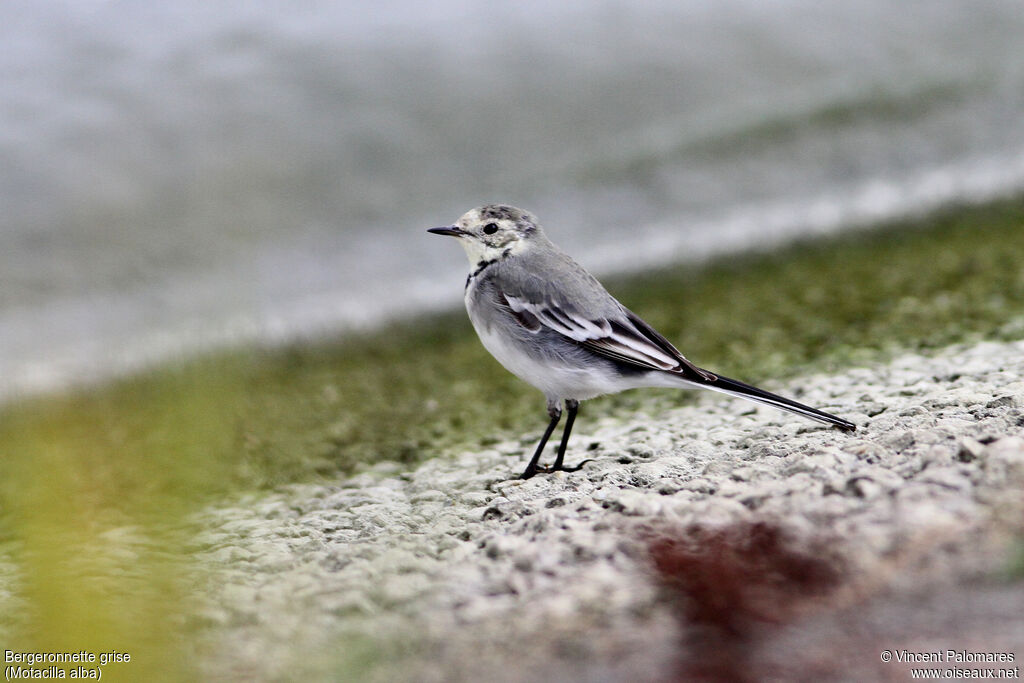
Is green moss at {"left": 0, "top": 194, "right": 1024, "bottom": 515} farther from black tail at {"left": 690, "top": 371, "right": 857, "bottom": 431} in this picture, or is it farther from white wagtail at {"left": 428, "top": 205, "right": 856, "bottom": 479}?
black tail at {"left": 690, "top": 371, "right": 857, "bottom": 431}

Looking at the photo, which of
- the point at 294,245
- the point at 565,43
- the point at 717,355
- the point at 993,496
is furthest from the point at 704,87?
the point at 993,496

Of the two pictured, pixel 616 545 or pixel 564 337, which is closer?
pixel 616 545

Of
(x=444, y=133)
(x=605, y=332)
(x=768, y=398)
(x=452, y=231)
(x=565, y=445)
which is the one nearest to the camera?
(x=768, y=398)

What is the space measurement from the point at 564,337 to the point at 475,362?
211 centimetres

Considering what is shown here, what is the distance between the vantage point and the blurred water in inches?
349

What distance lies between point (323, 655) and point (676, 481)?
5.69ft

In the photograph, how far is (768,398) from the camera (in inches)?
171

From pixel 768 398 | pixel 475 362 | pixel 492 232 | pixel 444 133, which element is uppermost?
pixel 444 133

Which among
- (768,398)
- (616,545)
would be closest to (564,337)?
(768,398)

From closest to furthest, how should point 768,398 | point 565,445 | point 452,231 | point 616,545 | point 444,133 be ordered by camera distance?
point 616,545 < point 768,398 < point 565,445 < point 452,231 < point 444,133

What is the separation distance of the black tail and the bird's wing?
0.13 meters

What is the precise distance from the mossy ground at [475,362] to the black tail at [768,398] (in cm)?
142

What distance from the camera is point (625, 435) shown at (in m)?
5.32

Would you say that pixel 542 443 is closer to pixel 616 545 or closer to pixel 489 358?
pixel 616 545
